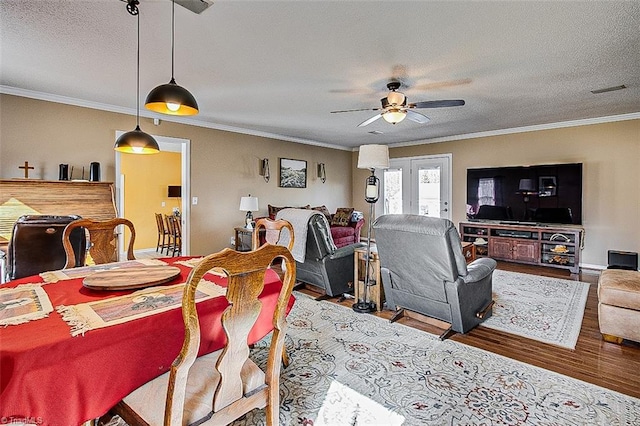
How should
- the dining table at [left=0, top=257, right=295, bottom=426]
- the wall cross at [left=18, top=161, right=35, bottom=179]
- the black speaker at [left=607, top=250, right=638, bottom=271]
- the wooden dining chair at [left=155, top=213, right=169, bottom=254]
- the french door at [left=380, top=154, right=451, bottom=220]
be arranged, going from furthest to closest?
the french door at [left=380, top=154, right=451, bottom=220]
the wooden dining chair at [left=155, top=213, right=169, bottom=254]
the black speaker at [left=607, top=250, right=638, bottom=271]
the wall cross at [left=18, top=161, right=35, bottom=179]
the dining table at [left=0, top=257, right=295, bottom=426]

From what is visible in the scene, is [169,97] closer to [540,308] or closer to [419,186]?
[540,308]

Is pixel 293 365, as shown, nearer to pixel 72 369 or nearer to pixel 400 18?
pixel 72 369

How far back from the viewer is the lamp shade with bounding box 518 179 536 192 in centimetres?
595

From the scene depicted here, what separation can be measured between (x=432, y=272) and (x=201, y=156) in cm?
454

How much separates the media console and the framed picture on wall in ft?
12.0

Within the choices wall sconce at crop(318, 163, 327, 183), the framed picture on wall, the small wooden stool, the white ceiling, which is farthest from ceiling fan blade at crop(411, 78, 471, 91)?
wall sconce at crop(318, 163, 327, 183)

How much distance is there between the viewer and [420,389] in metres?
2.16

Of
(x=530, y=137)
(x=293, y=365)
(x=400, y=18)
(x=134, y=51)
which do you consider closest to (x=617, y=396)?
(x=293, y=365)

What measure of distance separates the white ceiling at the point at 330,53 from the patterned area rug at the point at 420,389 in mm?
2541

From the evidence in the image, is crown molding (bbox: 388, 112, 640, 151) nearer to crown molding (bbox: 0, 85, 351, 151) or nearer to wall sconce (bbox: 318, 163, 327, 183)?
wall sconce (bbox: 318, 163, 327, 183)

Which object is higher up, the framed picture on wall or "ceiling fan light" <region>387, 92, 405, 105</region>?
"ceiling fan light" <region>387, 92, 405, 105</region>

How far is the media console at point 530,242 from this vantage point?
5.37 m

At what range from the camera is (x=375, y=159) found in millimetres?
3529

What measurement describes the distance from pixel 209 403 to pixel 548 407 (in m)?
1.96
